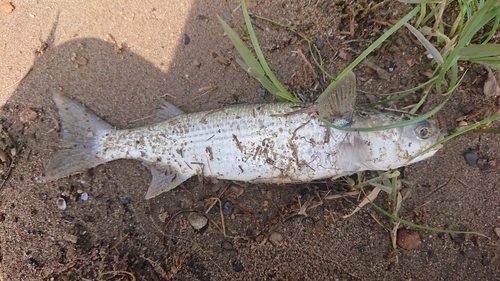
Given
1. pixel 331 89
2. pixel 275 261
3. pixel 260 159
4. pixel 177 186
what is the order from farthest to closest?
pixel 177 186
pixel 275 261
pixel 260 159
pixel 331 89

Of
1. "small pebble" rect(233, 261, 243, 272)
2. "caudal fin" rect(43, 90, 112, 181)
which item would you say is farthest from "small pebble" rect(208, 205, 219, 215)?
"caudal fin" rect(43, 90, 112, 181)

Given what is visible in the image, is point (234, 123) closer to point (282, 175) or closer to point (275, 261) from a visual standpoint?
point (282, 175)

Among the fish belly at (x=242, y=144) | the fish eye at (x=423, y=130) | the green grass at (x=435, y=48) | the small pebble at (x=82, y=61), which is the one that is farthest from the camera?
the small pebble at (x=82, y=61)

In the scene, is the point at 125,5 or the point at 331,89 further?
the point at 125,5

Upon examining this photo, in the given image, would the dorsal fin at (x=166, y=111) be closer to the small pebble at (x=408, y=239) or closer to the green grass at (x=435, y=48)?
the green grass at (x=435, y=48)

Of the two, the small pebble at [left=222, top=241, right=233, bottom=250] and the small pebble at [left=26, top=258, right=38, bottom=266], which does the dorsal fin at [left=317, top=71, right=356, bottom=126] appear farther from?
the small pebble at [left=26, top=258, right=38, bottom=266]

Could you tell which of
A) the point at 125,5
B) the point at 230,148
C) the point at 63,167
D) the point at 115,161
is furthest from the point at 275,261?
the point at 125,5

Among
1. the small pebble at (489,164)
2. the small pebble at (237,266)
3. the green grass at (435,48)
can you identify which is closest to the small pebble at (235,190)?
the small pebble at (237,266)
